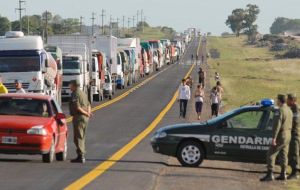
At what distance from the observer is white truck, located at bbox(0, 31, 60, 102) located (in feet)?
109

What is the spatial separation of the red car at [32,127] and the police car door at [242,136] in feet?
11.3

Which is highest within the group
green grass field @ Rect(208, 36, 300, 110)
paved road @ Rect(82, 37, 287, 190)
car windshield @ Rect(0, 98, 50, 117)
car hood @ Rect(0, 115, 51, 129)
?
car windshield @ Rect(0, 98, 50, 117)

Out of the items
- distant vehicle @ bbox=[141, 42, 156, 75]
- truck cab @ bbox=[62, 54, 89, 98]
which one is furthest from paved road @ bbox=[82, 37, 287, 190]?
distant vehicle @ bbox=[141, 42, 156, 75]

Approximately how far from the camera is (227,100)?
51.4 m

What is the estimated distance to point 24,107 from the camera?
1788cm

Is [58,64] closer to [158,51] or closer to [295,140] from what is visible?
[295,140]

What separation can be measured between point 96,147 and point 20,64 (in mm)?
12353

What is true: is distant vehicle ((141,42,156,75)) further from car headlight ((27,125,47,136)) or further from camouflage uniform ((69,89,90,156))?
car headlight ((27,125,47,136))

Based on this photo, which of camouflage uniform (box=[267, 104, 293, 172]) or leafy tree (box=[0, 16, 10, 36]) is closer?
camouflage uniform (box=[267, 104, 293, 172])

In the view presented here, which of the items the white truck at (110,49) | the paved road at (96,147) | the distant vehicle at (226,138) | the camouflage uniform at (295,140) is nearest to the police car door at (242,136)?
the distant vehicle at (226,138)

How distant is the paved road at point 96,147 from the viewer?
578 inches

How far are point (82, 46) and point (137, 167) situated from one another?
27090 mm

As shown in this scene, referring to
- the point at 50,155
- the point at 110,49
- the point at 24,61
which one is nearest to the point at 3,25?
the point at 110,49

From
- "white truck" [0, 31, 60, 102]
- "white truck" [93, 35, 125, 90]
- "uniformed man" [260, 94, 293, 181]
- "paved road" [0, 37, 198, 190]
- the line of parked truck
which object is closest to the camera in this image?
"paved road" [0, 37, 198, 190]
